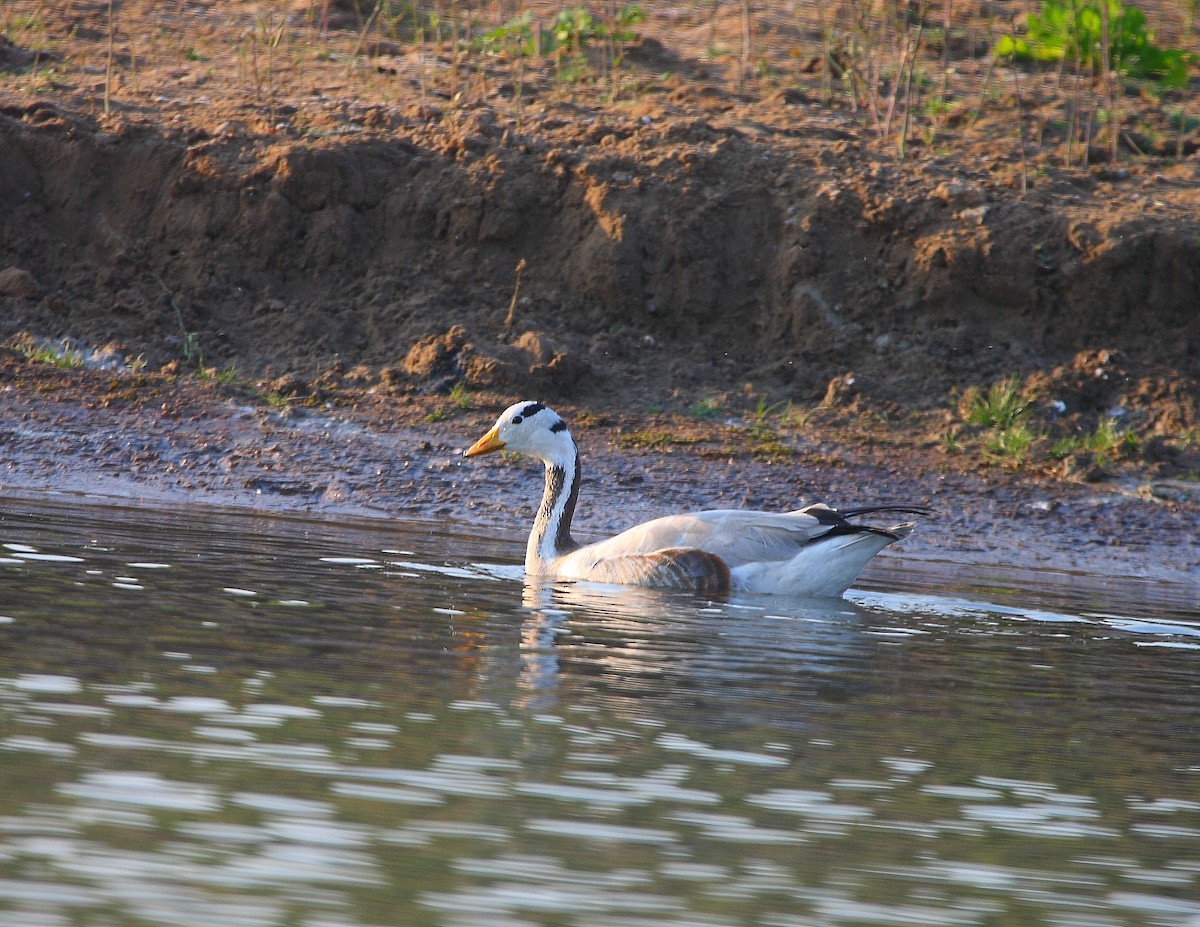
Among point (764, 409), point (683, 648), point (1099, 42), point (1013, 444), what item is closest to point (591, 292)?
point (764, 409)

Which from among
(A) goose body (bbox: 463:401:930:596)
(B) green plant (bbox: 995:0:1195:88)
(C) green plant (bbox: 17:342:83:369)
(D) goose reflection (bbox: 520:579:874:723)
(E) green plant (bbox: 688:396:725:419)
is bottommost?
(D) goose reflection (bbox: 520:579:874:723)

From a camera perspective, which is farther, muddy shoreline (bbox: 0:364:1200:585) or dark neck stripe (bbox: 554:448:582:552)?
muddy shoreline (bbox: 0:364:1200:585)

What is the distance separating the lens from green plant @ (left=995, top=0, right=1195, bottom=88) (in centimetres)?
1725

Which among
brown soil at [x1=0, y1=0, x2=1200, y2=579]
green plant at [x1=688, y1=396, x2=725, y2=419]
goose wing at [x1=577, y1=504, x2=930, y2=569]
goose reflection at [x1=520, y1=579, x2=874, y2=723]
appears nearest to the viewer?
goose reflection at [x1=520, y1=579, x2=874, y2=723]

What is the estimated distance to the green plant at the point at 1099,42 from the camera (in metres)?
17.2

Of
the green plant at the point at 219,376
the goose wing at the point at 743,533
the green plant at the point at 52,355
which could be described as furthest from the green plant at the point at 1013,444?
the green plant at the point at 52,355

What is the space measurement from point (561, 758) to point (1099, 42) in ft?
45.5

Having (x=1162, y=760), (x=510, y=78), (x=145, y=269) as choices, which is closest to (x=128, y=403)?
(x=145, y=269)

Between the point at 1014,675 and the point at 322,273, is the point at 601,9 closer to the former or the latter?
the point at 322,273

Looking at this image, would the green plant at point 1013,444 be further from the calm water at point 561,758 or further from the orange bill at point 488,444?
the calm water at point 561,758

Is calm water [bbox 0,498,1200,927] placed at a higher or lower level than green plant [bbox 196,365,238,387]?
lower

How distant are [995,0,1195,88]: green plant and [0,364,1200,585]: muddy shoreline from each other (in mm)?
6026

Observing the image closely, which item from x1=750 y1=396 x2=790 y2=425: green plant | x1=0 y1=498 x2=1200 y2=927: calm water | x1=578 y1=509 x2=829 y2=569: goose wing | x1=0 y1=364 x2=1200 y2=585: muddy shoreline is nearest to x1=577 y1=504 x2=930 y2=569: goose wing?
x1=578 y1=509 x2=829 y2=569: goose wing

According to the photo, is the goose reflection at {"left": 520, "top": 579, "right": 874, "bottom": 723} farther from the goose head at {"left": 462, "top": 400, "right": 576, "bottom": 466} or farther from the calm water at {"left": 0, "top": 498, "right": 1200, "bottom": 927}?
the goose head at {"left": 462, "top": 400, "right": 576, "bottom": 466}
